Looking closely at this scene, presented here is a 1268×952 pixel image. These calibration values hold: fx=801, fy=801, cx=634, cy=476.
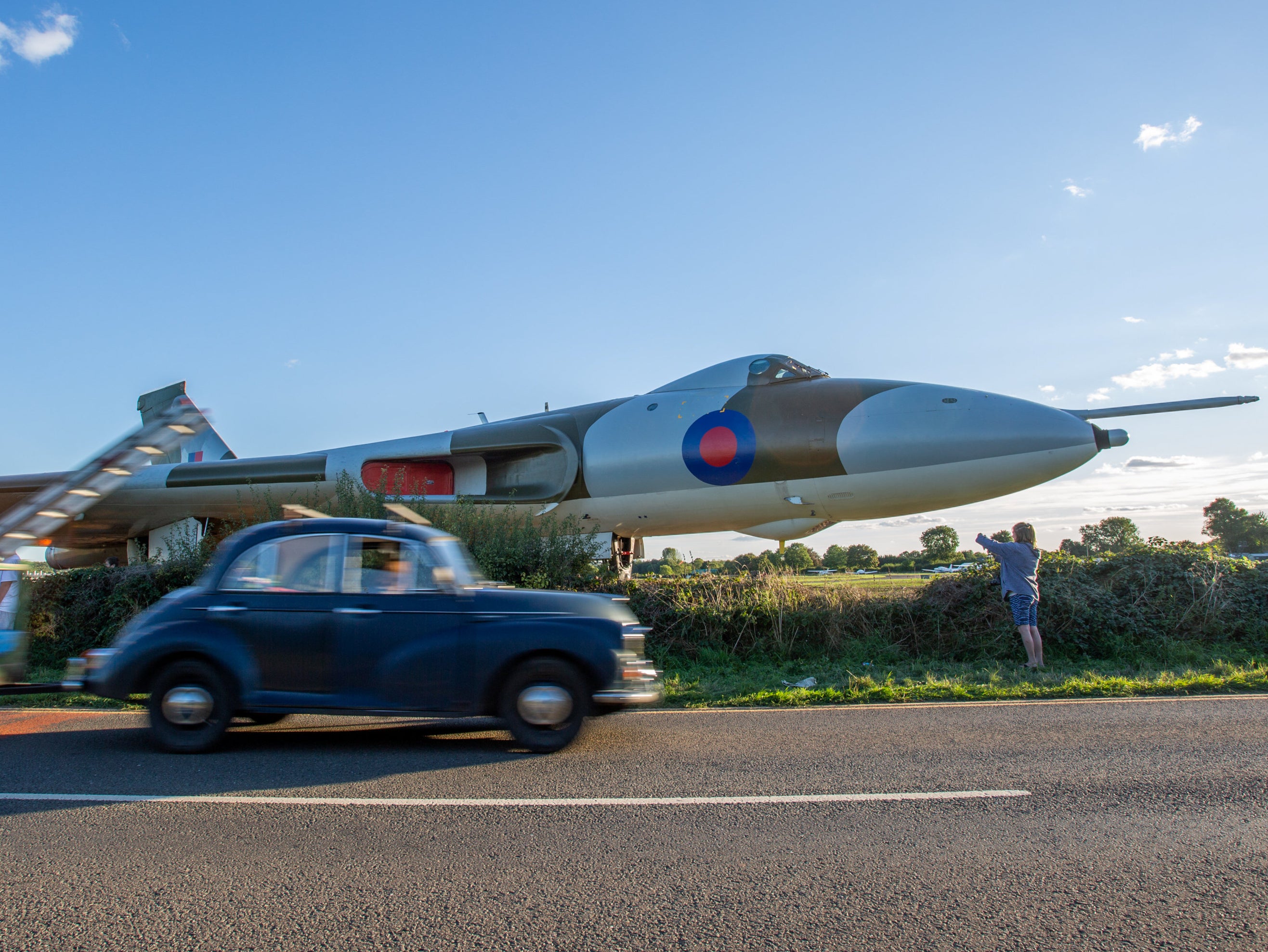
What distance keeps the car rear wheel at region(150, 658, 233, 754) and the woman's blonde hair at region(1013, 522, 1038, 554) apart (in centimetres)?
856

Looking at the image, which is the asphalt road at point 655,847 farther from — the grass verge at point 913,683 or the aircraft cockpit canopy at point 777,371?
the aircraft cockpit canopy at point 777,371

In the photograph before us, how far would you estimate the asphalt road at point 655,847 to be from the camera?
2838mm

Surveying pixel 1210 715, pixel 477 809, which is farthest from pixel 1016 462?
pixel 477 809

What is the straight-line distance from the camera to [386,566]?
5891mm

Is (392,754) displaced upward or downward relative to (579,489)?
downward

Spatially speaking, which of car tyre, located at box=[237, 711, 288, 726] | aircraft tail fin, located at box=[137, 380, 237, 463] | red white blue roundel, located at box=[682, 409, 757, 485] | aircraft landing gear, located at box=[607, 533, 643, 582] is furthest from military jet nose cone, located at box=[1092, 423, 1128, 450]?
aircraft tail fin, located at box=[137, 380, 237, 463]

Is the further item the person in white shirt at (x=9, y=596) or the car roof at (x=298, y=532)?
the person in white shirt at (x=9, y=596)

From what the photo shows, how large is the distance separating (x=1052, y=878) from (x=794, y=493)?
887cm

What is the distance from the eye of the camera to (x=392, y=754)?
570 cm

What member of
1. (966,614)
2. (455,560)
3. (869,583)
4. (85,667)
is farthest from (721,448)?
(85,667)

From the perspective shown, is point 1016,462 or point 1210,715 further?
point 1016,462

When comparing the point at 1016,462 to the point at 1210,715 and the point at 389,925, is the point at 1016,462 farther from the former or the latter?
the point at 389,925

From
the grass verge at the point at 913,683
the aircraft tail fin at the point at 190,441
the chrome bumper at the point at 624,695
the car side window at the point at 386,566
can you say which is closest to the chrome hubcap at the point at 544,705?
the chrome bumper at the point at 624,695

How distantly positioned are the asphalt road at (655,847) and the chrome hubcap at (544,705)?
290 millimetres
